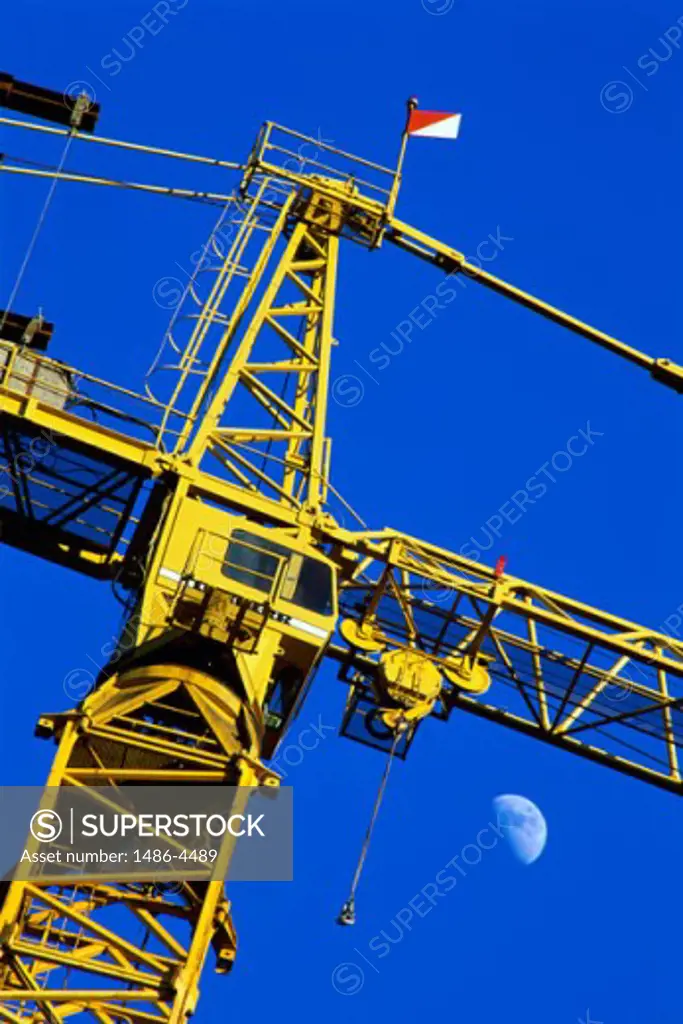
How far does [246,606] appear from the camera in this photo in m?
32.0

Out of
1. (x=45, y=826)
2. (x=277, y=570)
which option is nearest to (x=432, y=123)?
(x=277, y=570)

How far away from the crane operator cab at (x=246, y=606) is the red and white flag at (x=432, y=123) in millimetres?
9752

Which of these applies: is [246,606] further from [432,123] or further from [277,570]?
[432,123]

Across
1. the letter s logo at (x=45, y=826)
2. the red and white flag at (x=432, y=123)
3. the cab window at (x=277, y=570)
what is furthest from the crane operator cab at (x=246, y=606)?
the red and white flag at (x=432, y=123)

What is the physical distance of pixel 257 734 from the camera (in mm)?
31656

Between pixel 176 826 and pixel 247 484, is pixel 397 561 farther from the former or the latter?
pixel 176 826

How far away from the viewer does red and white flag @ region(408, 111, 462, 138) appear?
132ft

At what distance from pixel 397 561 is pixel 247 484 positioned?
2.66 metres

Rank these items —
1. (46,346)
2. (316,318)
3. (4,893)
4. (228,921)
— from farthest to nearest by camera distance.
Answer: (316,318) < (46,346) < (228,921) < (4,893)

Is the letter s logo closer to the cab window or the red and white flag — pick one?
the cab window

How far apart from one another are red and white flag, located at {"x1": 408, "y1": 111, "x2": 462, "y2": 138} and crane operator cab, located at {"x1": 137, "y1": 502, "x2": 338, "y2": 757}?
975 cm

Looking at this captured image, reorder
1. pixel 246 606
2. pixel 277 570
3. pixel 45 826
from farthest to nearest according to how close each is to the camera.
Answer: pixel 277 570 → pixel 246 606 → pixel 45 826

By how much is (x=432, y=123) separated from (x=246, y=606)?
39.9 feet

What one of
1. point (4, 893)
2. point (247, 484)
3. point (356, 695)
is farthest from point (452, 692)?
point (4, 893)
